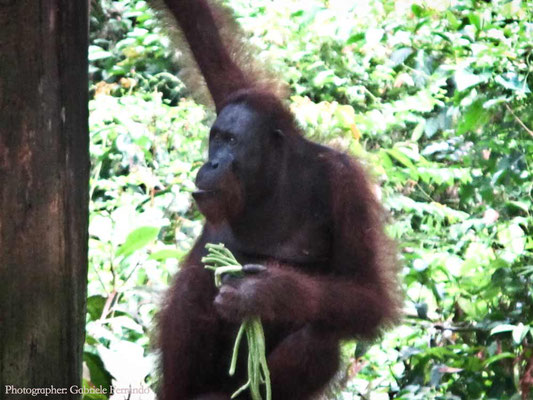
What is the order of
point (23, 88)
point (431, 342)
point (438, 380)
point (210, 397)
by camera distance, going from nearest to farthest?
point (23, 88), point (210, 397), point (438, 380), point (431, 342)

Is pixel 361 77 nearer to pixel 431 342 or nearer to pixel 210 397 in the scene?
pixel 431 342

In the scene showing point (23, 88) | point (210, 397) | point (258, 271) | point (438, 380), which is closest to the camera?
point (23, 88)

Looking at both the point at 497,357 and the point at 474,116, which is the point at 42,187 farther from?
the point at 474,116

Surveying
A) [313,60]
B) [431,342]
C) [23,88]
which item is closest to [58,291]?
[23,88]

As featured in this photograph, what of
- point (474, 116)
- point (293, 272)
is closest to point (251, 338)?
point (293, 272)

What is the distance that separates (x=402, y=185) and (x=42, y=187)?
2.85 meters

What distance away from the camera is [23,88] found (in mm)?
2121

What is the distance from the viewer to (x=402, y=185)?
4.76m

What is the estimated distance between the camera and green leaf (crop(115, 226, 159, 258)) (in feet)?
11.1

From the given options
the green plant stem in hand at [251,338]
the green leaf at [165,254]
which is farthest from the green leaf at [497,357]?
the green leaf at [165,254]

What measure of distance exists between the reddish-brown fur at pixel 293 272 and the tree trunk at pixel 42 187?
600 millimetres

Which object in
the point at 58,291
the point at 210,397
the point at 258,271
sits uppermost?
the point at 58,291

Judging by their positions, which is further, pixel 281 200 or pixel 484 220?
pixel 484 220

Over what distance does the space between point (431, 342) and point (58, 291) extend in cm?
184
